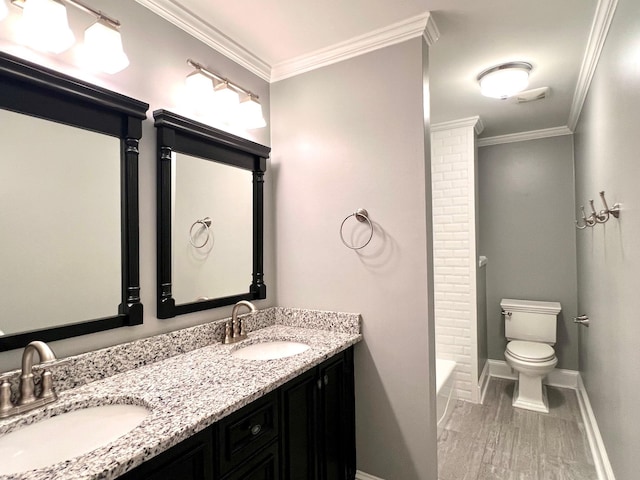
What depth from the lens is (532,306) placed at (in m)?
3.45

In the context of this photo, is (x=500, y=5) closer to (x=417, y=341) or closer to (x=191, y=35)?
(x=191, y=35)

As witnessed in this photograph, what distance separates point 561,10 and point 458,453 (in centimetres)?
264

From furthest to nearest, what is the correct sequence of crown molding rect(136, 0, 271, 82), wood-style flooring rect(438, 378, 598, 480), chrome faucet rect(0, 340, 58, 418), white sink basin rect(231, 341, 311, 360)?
wood-style flooring rect(438, 378, 598, 480), white sink basin rect(231, 341, 311, 360), crown molding rect(136, 0, 271, 82), chrome faucet rect(0, 340, 58, 418)

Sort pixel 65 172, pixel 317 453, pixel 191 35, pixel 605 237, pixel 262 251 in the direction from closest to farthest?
pixel 65 172, pixel 317 453, pixel 191 35, pixel 605 237, pixel 262 251

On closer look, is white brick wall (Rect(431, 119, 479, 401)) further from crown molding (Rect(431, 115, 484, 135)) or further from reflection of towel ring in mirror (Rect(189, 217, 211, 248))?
reflection of towel ring in mirror (Rect(189, 217, 211, 248))

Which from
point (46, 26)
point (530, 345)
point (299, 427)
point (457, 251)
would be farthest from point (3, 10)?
point (530, 345)

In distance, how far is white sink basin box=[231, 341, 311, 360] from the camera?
6.11 feet

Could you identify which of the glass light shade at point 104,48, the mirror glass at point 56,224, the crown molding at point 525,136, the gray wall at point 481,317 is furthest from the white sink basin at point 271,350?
the crown molding at point 525,136

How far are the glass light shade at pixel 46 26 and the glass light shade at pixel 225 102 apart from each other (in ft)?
2.35

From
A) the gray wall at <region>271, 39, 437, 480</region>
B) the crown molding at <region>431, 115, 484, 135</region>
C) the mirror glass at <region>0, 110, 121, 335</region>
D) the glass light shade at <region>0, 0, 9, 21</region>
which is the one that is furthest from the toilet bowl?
the glass light shade at <region>0, 0, 9, 21</region>

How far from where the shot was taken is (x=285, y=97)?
2.30 m

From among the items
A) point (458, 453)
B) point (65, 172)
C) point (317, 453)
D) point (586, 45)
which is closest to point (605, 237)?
point (586, 45)

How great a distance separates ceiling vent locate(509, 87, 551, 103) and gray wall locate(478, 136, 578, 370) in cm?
102

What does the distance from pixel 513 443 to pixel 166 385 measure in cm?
243
